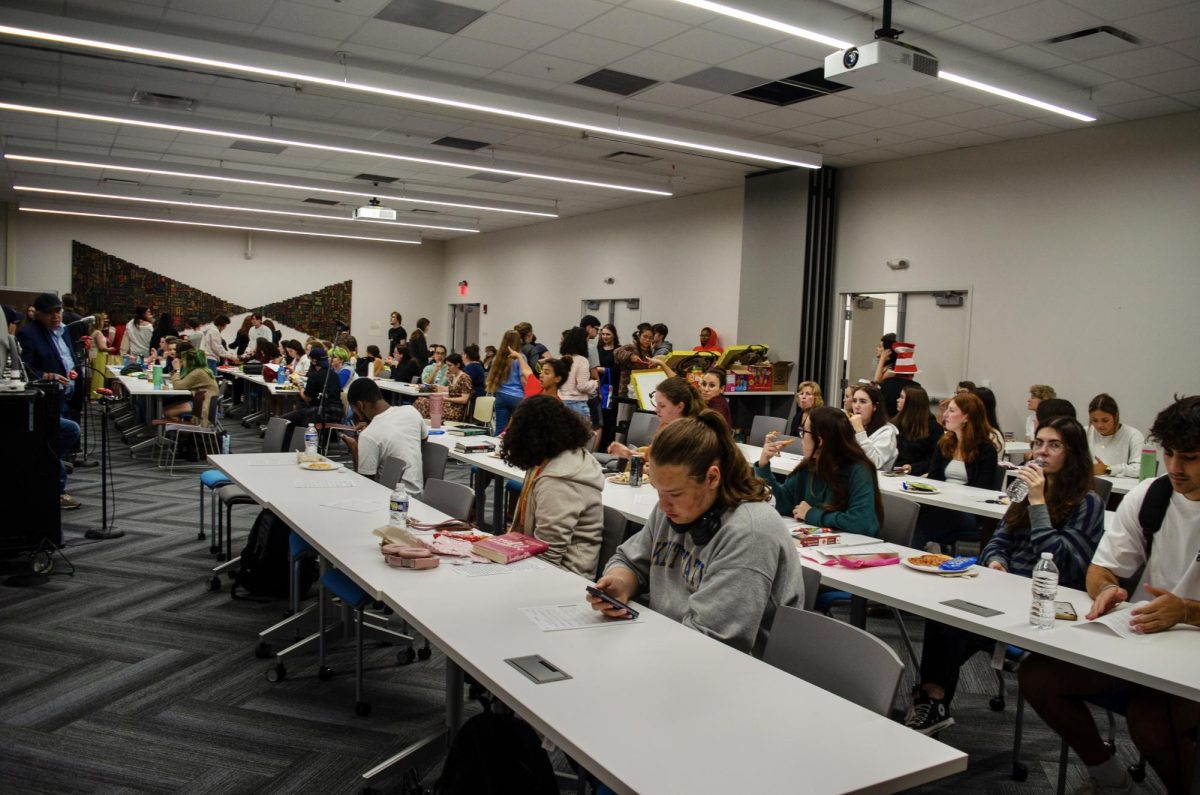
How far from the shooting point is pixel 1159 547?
2.83 meters

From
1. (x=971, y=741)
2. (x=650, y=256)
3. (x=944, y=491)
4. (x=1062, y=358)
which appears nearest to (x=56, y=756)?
(x=971, y=741)

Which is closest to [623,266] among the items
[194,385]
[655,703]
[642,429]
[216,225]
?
[194,385]

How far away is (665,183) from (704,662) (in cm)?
1038

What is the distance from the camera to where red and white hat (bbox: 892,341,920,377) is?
8.91 m

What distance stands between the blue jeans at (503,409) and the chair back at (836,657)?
17.3 ft

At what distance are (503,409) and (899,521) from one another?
14.0 ft

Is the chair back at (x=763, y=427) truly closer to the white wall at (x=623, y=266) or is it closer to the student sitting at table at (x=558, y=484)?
the student sitting at table at (x=558, y=484)

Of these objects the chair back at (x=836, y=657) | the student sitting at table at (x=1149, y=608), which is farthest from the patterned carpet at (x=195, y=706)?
the student sitting at table at (x=1149, y=608)

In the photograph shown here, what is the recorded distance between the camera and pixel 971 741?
3.48 metres

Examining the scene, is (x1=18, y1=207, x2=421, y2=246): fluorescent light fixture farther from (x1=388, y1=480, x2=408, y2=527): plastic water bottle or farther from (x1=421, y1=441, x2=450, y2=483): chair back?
(x1=388, y1=480, x2=408, y2=527): plastic water bottle

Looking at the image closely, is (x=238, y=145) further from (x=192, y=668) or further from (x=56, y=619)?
(x=192, y=668)

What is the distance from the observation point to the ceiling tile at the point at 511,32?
20.0ft

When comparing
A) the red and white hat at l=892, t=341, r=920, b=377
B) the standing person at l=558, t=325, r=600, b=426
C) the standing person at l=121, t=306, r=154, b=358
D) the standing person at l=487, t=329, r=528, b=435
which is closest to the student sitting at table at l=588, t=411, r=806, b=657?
the standing person at l=487, t=329, r=528, b=435

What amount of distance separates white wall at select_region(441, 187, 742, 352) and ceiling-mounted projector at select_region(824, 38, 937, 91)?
6806 mm
